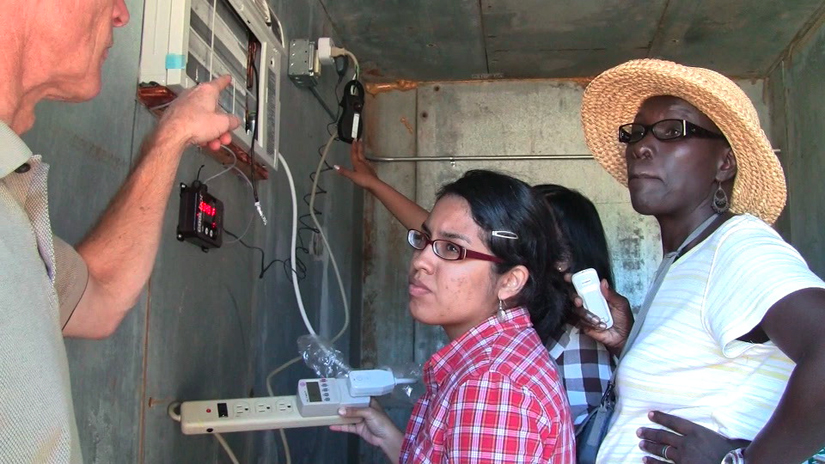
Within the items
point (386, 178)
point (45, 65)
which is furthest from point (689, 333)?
point (386, 178)

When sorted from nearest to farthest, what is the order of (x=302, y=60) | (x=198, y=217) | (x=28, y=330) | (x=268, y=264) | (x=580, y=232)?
(x=28, y=330), (x=198, y=217), (x=580, y=232), (x=268, y=264), (x=302, y=60)

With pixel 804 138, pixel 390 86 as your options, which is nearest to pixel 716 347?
pixel 804 138

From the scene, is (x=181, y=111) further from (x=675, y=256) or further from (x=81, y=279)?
(x=675, y=256)

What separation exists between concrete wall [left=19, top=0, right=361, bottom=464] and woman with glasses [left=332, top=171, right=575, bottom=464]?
1.23 feet

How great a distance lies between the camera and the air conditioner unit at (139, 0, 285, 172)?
4.53 ft

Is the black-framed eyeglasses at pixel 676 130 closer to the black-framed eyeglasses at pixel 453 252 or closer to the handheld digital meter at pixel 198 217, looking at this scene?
the black-framed eyeglasses at pixel 453 252

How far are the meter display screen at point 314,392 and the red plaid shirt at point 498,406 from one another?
0.24 meters

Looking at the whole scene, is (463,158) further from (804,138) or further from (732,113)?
(732,113)

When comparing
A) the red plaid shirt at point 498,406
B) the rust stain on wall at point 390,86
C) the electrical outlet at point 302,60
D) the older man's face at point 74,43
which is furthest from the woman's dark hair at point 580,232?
the rust stain on wall at point 390,86

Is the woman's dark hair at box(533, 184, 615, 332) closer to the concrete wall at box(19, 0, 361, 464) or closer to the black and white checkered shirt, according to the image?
the black and white checkered shirt

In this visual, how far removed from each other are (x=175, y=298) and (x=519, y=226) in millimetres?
714

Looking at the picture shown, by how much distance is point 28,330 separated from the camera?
68cm

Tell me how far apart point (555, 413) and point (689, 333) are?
0.82 feet

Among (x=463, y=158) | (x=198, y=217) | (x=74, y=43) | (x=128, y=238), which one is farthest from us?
(x=463, y=158)
